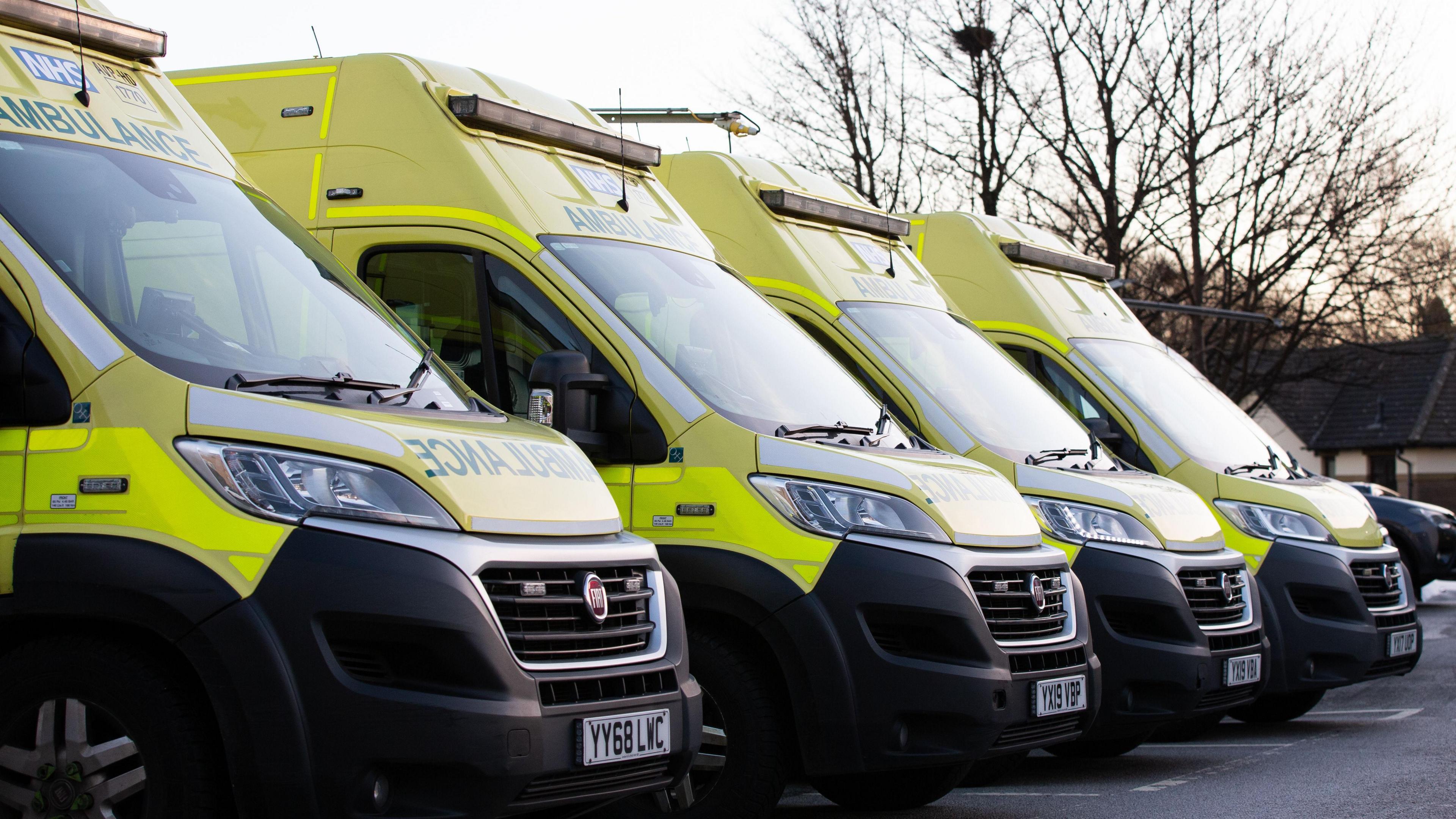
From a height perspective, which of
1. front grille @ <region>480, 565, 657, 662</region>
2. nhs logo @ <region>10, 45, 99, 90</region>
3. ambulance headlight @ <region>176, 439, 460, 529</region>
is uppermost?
nhs logo @ <region>10, 45, 99, 90</region>

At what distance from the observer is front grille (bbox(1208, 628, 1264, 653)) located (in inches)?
330

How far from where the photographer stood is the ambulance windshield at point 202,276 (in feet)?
15.1

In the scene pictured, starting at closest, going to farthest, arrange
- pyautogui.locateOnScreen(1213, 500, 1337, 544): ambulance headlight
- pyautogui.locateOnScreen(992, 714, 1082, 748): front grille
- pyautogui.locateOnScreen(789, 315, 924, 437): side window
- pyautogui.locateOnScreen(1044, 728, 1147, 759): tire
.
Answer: pyautogui.locateOnScreen(992, 714, 1082, 748): front grille, pyautogui.locateOnScreen(789, 315, 924, 437): side window, pyautogui.locateOnScreen(1044, 728, 1147, 759): tire, pyautogui.locateOnScreen(1213, 500, 1337, 544): ambulance headlight

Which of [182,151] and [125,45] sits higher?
[125,45]

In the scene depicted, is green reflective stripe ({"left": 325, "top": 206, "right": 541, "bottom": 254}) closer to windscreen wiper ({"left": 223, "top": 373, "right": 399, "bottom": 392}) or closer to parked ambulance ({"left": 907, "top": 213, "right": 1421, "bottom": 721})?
windscreen wiper ({"left": 223, "top": 373, "right": 399, "bottom": 392})

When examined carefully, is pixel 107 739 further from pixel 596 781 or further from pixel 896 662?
pixel 896 662

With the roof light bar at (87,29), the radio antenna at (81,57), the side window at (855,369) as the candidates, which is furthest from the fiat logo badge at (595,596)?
the side window at (855,369)

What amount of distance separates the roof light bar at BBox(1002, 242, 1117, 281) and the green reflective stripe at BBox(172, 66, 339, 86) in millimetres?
4966

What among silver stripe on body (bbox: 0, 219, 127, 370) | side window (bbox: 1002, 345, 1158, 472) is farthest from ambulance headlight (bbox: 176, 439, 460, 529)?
A: side window (bbox: 1002, 345, 1158, 472)

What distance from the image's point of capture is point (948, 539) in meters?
6.18

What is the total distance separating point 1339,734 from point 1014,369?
3040mm

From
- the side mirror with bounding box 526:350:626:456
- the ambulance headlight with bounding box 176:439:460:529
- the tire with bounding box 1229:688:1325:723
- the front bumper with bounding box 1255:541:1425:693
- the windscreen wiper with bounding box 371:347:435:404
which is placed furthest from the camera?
the tire with bounding box 1229:688:1325:723

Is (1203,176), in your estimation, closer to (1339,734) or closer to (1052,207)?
(1052,207)

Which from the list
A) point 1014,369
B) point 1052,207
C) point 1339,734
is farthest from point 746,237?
point 1052,207
